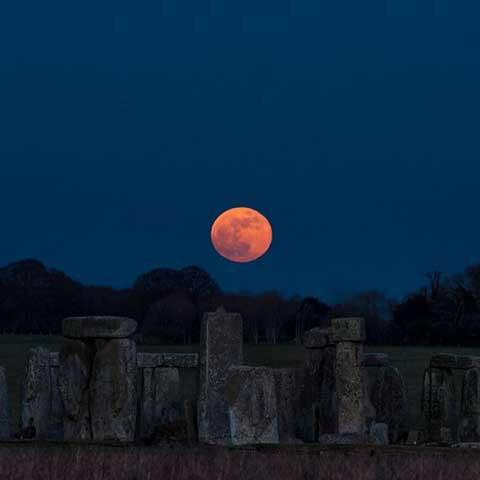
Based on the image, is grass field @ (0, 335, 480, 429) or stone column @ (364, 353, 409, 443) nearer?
stone column @ (364, 353, 409, 443)

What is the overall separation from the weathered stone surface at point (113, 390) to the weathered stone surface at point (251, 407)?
2.50 metres

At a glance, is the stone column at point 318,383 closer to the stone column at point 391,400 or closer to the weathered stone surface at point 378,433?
the weathered stone surface at point 378,433

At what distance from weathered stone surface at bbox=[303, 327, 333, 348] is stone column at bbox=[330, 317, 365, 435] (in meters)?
1.63

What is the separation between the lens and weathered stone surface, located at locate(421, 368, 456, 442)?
24.7 m

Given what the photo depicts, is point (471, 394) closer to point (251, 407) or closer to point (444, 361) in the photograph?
point (444, 361)

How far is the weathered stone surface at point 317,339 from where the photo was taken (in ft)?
80.1

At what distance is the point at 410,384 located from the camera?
Result: 54062mm

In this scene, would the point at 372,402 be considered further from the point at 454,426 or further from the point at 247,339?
the point at 247,339

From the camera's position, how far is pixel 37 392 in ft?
77.6

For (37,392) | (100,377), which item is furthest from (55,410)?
(100,377)

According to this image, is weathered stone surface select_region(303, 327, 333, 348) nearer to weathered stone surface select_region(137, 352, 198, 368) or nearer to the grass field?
weathered stone surface select_region(137, 352, 198, 368)

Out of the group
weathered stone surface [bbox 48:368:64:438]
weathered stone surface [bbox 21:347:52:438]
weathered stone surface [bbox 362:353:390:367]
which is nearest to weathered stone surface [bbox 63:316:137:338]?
weathered stone surface [bbox 48:368:64:438]

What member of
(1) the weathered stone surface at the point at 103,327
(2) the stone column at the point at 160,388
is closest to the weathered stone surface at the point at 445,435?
(2) the stone column at the point at 160,388

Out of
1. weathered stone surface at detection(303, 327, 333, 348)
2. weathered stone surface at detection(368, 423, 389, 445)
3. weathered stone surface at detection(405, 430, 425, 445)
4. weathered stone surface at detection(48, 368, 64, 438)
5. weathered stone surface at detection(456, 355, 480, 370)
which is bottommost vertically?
weathered stone surface at detection(405, 430, 425, 445)
